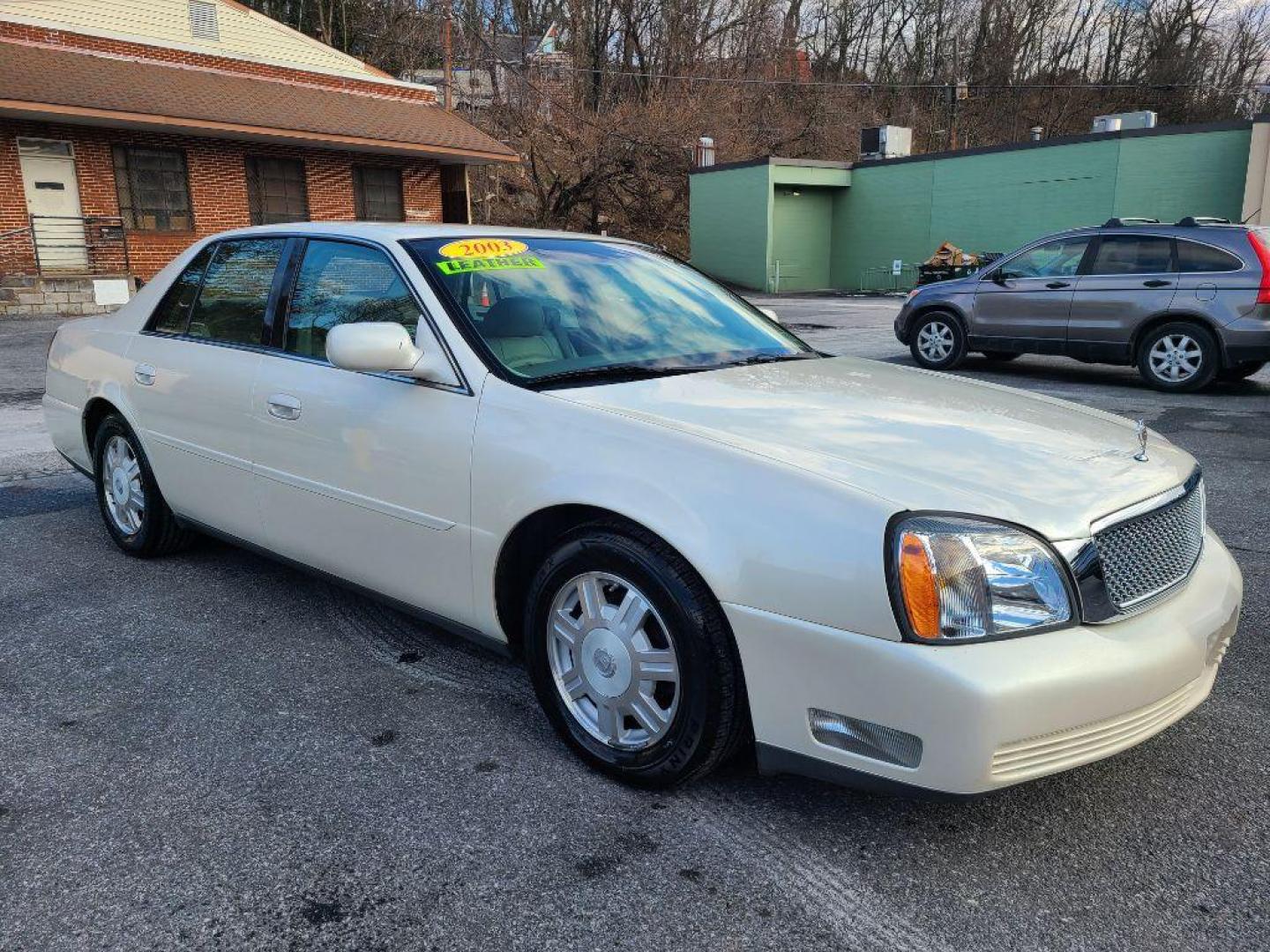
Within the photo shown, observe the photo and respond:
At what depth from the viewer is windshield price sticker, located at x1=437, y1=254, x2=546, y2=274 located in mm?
3285

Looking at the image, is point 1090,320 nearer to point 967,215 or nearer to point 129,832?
point 129,832

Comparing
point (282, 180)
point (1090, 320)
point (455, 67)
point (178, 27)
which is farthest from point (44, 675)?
point (455, 67)

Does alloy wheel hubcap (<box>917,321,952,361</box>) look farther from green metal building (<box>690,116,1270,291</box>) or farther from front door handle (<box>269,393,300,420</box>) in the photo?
green metal building (<box>690,116,1270,291</box>)

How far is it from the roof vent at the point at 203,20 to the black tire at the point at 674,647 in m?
24.2

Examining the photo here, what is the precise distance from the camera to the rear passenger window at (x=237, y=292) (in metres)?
3.82

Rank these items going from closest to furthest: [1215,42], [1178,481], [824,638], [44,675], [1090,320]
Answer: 1. [824,638]
2. [1178,481]
3. [44,675]
4. [1090,320]
5. [1215,42]

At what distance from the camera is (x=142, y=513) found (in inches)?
176

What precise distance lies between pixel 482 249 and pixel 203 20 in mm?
23269

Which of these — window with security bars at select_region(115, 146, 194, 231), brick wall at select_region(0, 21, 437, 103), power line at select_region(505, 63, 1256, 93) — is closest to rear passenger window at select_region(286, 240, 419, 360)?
window with security bars at select_region(115, 146, 194, 231)

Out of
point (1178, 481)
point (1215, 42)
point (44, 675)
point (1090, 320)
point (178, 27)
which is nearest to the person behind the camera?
point (1178, 481)

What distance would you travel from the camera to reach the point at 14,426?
311 inches

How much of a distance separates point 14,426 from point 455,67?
113ft

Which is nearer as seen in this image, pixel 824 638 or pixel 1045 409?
pixel 824 638

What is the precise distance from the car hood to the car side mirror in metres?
0.48
